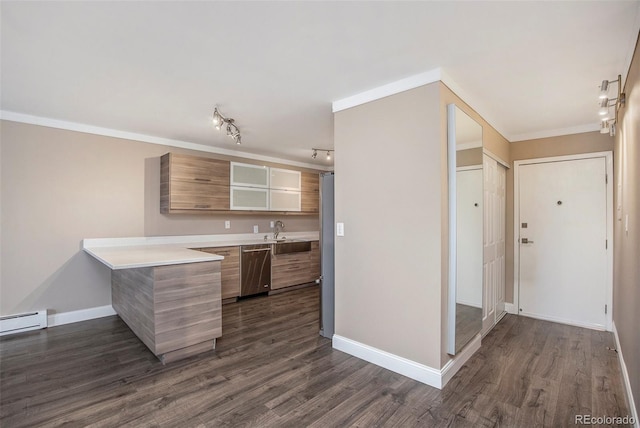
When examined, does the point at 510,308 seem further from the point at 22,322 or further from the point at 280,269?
the point at 22,322

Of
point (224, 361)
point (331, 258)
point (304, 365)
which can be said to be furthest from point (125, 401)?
point (331, 258)

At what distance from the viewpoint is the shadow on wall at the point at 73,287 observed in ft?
11.5

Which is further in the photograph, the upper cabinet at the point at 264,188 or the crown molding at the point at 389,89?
the upper cabinet at the point at 264,188

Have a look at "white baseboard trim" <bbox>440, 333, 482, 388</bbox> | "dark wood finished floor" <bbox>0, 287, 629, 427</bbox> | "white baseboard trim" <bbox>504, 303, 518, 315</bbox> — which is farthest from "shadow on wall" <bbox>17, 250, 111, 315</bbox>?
"white baseboard trim" <bbox>504, 303, 518, 315</bbox>

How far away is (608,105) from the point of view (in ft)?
9.29

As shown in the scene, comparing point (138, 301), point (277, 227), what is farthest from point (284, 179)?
point (138, 301)

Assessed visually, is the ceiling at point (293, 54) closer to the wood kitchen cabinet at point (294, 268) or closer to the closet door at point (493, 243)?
the closet door at point (493, 243)

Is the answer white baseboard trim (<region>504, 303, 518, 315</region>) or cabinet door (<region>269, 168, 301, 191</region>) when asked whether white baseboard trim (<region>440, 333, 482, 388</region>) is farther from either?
cabinet door (<region>269, 168, 301, 191</region>)

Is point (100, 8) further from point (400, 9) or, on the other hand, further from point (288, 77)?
point (400, 9)

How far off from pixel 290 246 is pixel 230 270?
3.75 feet

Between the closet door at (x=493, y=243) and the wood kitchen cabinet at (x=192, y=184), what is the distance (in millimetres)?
3587

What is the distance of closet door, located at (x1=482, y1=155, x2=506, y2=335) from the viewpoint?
3.24 meters

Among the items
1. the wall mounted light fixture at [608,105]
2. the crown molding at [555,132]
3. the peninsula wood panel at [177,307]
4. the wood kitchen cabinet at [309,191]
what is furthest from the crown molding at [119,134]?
the wall mounted light fixture at [608,105]

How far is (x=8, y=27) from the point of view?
6.05 ft
